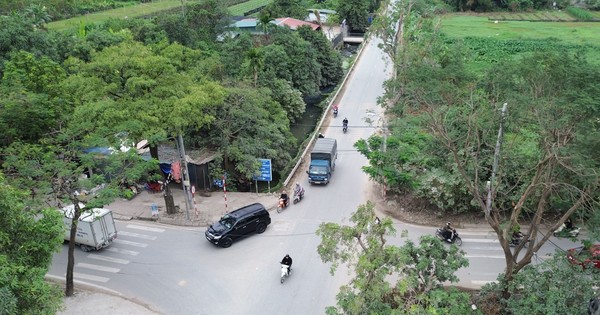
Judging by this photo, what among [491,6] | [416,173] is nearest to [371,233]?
[416,173]

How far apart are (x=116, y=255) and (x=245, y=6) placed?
2808 inches

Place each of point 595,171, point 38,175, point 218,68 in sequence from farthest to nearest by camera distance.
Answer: point 218,68, point 38,175, point 595,171

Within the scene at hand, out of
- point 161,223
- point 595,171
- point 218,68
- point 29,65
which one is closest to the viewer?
point 595,171

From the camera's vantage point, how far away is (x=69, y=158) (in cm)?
1916

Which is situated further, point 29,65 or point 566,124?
point 29,65

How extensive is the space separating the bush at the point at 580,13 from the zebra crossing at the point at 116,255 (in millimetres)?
82588

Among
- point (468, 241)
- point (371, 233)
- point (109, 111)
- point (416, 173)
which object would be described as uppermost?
point (109, 111)

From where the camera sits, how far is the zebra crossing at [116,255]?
19078mm

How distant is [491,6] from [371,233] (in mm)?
87726

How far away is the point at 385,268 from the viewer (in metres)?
13.6

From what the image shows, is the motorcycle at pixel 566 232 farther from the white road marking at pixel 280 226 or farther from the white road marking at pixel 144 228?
the white road marking at pixel 144 228

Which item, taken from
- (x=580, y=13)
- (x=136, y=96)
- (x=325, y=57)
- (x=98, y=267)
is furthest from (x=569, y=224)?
(x=580, y=13)

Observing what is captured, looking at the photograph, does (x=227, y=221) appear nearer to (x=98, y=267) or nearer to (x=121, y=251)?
(x=121, y=251)

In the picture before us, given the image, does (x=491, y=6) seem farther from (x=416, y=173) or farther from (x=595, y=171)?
(x=595, y=171)
